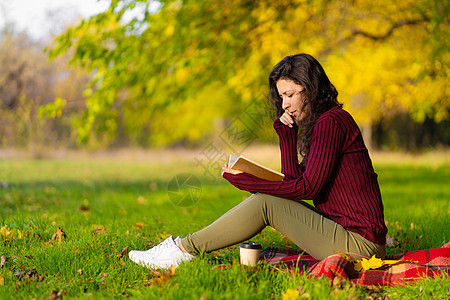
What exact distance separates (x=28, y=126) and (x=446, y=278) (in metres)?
16.8

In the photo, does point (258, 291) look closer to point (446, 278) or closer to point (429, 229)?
point (446, 278)

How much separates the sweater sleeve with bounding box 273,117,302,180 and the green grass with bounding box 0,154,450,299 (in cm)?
74

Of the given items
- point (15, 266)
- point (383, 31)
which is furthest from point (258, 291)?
point (383, 31)

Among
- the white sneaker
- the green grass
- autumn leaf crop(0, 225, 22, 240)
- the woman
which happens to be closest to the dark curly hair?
the woman

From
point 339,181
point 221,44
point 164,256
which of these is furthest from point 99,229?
point 221,44

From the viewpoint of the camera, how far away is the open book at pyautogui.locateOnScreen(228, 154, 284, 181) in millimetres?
2842

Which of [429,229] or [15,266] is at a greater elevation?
[15,266]

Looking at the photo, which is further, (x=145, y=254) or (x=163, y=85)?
(x=163, y=85)

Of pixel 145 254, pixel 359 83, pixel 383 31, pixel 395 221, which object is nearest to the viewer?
pixel 145 254

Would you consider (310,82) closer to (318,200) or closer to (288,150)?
(288,150)

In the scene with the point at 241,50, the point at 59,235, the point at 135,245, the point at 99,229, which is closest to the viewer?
the point at 135,245

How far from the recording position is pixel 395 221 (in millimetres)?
4852

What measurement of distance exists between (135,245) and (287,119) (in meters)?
1.53

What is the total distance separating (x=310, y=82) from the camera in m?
2.95
